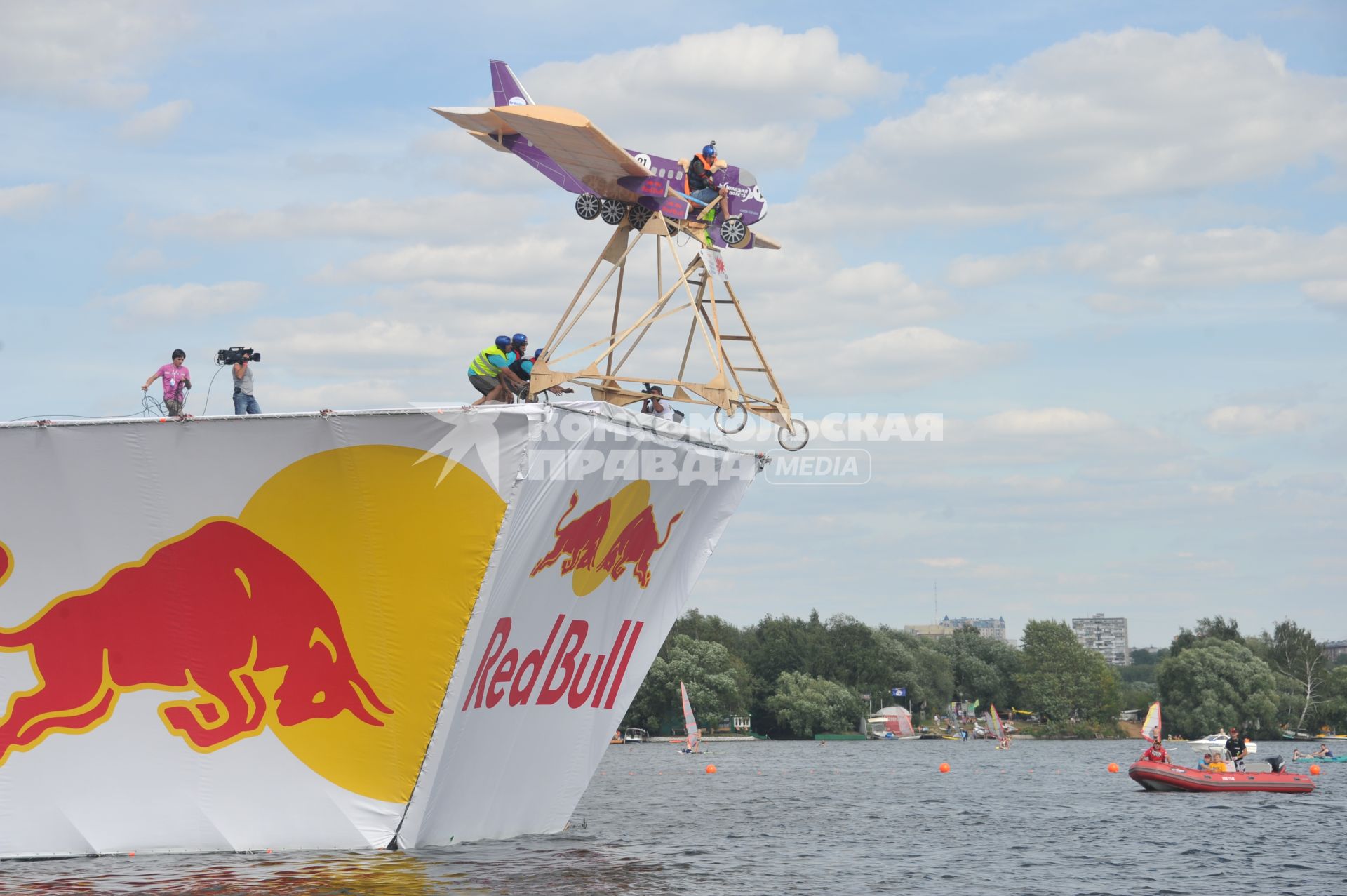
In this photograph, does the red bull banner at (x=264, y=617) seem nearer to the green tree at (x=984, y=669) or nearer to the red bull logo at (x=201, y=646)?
the red bull logo at (x=201, y=646)

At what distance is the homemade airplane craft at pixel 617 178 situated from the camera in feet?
71.7

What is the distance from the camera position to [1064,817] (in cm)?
4409

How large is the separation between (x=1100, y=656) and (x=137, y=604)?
119 meters

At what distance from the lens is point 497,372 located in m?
22.3

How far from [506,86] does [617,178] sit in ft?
8.07

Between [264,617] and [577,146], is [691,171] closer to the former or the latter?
[577,146]

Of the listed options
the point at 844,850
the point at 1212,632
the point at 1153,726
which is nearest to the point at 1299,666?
the point at 1212,632

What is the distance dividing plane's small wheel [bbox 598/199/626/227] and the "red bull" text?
6.78 m

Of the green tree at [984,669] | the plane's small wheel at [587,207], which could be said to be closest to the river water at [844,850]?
the plane's small wheel at [587,207]

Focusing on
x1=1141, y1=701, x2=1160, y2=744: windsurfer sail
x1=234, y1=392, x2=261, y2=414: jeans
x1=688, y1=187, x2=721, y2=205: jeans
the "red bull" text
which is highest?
x1=688, y1=187, x2=721, y2=205: jeans

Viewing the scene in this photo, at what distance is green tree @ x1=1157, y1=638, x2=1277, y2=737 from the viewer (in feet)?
331

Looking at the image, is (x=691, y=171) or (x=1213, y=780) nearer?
(x=691, y=171)

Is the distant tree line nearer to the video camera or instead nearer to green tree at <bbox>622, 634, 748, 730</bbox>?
green tree at <bbox>622, 634, 748, 730</bbox>

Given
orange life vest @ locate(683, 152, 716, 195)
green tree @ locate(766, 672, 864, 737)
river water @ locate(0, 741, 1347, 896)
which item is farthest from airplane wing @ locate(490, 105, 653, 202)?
green tree @ locate(766, 672, 864, 737)
